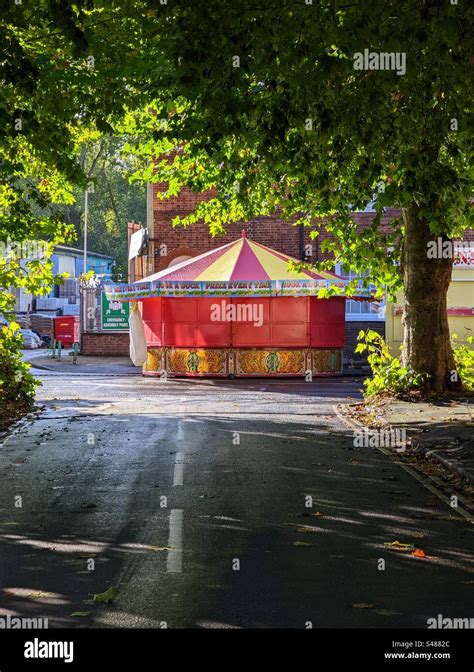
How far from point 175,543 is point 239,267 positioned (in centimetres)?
2626

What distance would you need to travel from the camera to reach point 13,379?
22609 millimetres

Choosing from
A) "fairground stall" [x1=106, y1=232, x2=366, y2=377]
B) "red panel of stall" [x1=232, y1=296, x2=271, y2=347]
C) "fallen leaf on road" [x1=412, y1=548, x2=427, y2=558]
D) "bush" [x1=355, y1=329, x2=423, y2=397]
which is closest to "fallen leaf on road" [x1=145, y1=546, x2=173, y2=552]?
"fallen leaf on road" [x1=412, y1=548, x2=427, y2=558]

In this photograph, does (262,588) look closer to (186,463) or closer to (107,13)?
(186,463)

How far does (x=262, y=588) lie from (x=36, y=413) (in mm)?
14895

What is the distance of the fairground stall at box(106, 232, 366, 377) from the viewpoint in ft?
112

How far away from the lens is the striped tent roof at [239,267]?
34344 mm

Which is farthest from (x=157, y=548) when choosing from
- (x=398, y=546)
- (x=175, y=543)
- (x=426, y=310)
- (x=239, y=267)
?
(x=239, y=267)

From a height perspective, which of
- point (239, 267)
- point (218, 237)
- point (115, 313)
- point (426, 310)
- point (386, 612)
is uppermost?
point (218, 237)

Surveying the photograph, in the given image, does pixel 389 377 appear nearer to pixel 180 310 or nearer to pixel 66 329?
pixel 180 310

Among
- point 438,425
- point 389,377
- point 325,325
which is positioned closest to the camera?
point 438,425

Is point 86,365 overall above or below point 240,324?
below

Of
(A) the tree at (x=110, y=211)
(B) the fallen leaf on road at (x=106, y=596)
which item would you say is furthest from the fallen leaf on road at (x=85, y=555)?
(A) the tree at (x=110, y=211)

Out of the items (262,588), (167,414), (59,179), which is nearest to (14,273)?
(59,179)
